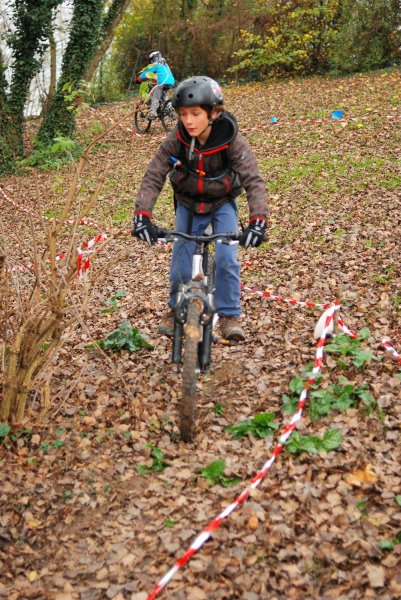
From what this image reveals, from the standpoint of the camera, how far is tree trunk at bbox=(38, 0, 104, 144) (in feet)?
51.0

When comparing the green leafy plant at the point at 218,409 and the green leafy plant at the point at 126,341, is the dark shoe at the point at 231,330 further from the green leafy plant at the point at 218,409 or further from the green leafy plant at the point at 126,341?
the green leafy plant at the point at 126,341

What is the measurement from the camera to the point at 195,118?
415cm

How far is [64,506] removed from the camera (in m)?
3.69

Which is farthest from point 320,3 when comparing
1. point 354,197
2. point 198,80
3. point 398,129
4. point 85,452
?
point 85,452

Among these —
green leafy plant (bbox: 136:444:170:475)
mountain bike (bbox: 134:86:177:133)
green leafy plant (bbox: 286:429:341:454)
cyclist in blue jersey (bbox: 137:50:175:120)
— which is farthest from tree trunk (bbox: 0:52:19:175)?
green leafy plant (bbox: 286:429:341:454)

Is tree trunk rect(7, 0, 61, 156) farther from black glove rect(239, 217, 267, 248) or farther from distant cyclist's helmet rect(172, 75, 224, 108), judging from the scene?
black glove rect(239, 217, 267, 248)

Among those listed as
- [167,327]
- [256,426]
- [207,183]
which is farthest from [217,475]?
[207,183]

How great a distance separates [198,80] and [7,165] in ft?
41.5

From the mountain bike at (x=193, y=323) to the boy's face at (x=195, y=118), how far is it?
0.77 m

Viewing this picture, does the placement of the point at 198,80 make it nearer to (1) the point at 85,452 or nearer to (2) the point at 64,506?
(1) the point at 85,452

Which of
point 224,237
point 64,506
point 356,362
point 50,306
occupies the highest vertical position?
point 224,237

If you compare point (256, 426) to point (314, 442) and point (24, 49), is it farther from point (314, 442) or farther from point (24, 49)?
point (24, 49)

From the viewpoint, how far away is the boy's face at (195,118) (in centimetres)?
414

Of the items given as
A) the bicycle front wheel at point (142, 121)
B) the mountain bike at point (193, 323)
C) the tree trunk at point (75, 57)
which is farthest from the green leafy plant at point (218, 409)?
the bicycle front wheel at point (142, 121)
